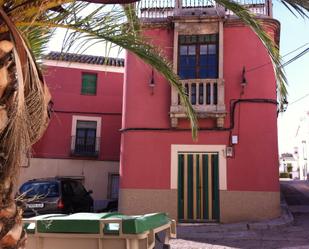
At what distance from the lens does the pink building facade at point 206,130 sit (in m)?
13.4

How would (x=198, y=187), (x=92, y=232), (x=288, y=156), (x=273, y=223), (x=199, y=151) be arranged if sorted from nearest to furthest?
(x=92, y=232) → (x=273, y=223) → (x=198, y=187) → (x=199, y=151) → (x=288, y=156)

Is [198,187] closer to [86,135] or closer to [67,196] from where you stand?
[67,196]

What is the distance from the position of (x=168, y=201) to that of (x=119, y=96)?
384 inches

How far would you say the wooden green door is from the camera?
13461 millimetres

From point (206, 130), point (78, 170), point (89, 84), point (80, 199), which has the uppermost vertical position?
point (89, 84)

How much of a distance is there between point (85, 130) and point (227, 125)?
9681mm

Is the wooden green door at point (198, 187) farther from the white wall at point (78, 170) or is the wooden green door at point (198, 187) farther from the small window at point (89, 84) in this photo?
the small window at point (89, 84)

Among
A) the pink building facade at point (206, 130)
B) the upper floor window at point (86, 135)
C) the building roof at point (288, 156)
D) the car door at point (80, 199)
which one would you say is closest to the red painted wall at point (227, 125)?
the pink building facade at point (206, 130)

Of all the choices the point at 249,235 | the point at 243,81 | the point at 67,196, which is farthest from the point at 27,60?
the point at 243,81

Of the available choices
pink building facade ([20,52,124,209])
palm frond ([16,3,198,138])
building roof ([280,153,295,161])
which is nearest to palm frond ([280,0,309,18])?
palm frond ([16,3,198,138])

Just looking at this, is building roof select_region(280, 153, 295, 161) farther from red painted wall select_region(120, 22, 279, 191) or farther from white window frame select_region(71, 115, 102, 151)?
red painted wall select_region(120, 22, 279, 191)

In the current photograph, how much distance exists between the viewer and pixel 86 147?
2122 centimetres

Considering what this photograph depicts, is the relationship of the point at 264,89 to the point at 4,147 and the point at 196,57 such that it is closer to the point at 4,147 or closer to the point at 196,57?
the point at 196,57

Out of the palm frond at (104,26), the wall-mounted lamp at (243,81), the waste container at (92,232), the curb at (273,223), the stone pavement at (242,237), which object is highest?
the wall-mounted lamp at (243,81)
